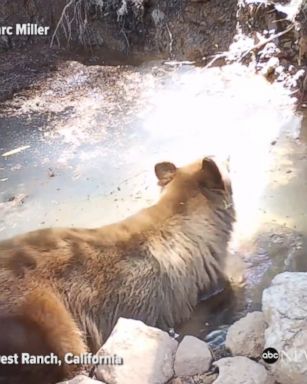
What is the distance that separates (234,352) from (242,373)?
31 cm

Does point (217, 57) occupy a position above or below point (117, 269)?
above

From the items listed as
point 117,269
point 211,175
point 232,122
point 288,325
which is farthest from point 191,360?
point 232,122

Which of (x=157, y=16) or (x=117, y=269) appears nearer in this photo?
(x=117, y=269)

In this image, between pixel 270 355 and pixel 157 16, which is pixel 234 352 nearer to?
pixel 270 355

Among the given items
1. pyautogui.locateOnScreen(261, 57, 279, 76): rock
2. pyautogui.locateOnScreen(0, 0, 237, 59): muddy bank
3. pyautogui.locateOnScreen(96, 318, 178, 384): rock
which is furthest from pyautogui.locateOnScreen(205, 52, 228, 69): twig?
pyautogui.locateOnScreen(96, 318, 178, 384): rock

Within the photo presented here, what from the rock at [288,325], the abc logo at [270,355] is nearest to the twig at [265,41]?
the rock at [288,325]

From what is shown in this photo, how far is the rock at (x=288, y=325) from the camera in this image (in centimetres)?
285

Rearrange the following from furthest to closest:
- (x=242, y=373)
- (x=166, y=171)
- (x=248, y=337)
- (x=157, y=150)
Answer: (x=157, y=150) → (x=166, y=171) → (x=248, y=337) → (x=242, y=373)

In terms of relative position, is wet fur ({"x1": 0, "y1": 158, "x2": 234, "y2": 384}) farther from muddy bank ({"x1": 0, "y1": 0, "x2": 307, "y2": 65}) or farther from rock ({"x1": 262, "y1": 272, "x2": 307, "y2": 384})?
muddy bank ({"x1": 0, "y1": 0, "x2": 307, "y2": 65})

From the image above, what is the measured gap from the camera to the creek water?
451 centimetres

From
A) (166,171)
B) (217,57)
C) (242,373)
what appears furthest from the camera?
(217,57)

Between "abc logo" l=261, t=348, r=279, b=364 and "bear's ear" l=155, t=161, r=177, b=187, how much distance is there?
151 centimetres

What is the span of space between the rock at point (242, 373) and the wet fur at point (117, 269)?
79cm

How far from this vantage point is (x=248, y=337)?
326 cm
